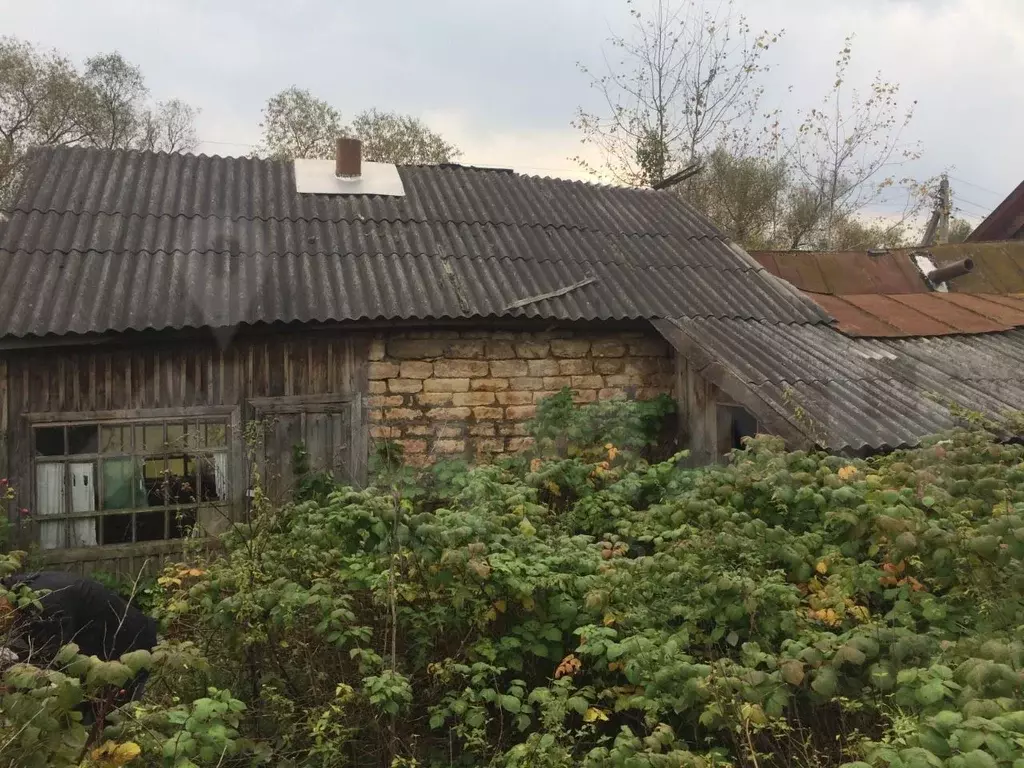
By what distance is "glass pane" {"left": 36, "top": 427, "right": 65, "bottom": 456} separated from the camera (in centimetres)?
575

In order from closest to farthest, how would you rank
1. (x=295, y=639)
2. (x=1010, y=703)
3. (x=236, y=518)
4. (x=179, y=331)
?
1. (x=1010, y=703)
2. (x=295, y=639)
3. (x=179, y=331)
4. (x=236, y=518)

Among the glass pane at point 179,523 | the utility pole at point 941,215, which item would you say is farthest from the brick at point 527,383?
the utility pole at point 941,215

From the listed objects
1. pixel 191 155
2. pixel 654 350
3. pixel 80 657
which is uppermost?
pixel 191 155

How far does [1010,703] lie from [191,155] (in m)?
9.14

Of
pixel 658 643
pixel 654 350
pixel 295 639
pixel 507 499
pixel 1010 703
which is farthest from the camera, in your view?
pixel 654 350

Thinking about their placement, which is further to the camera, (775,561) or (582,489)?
(582,489)

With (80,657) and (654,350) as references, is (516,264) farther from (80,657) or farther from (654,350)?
(80,657)

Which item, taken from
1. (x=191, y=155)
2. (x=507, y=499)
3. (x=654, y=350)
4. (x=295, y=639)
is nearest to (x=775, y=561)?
(x=507, y=499)

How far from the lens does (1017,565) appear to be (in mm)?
2854

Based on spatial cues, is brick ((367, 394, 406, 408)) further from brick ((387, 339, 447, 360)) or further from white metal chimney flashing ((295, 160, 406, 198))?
white metal chimney flashing ((295, 160, 406, 198))

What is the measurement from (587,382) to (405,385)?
188 cm

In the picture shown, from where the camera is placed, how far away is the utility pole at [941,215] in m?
20.5

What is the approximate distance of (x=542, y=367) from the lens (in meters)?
6.90

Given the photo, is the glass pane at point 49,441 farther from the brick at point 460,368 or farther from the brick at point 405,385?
the brick at point 460,368
